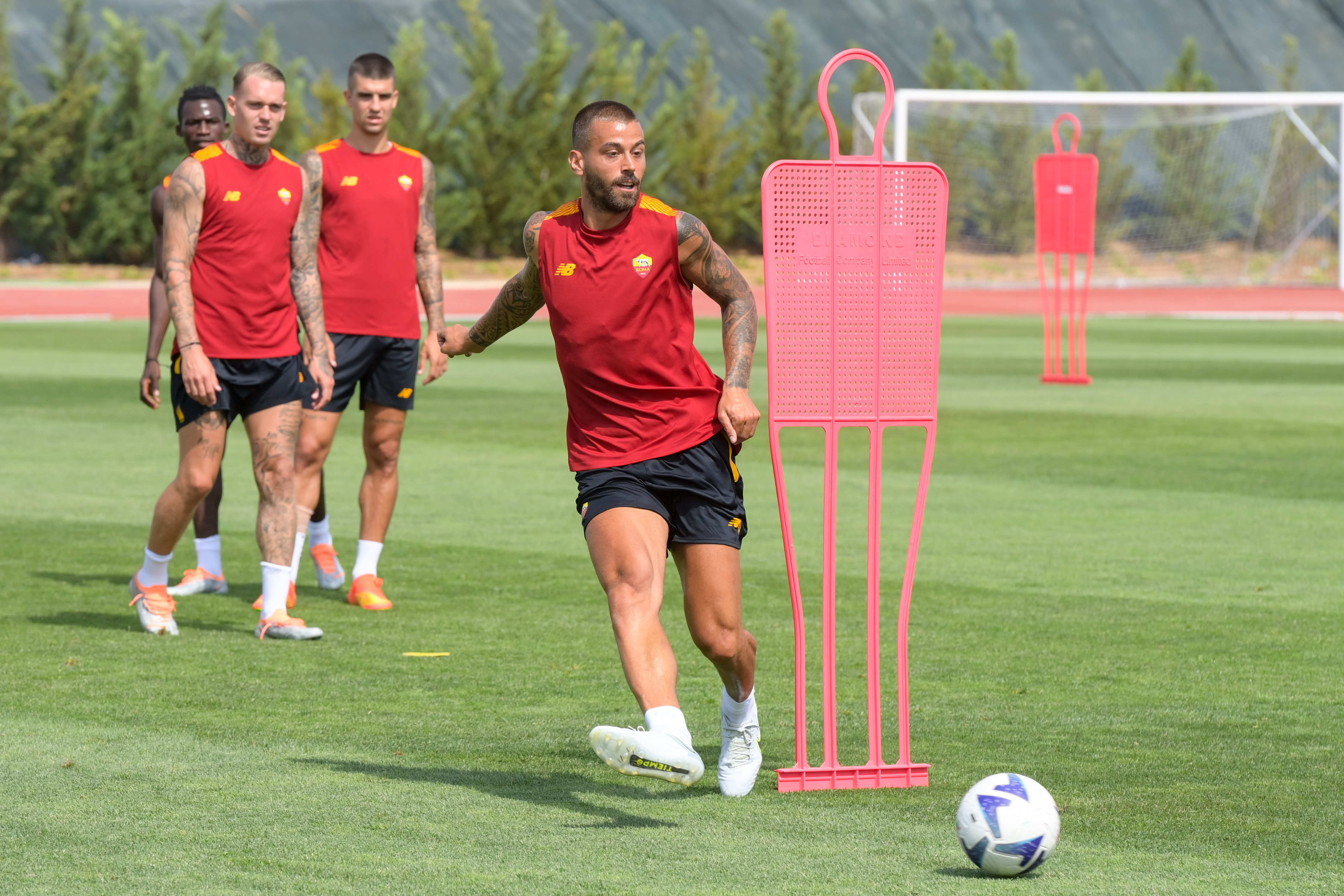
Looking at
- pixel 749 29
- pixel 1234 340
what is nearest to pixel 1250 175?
pixel 1234 340

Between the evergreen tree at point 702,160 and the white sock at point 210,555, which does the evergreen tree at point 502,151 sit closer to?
the evergreen tree at point 702,160

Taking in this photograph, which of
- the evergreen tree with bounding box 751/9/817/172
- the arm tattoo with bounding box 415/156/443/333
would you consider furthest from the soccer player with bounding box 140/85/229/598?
the evergreen tree with bounding box 751/9/817/172

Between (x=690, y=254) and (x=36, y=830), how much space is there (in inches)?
92.5

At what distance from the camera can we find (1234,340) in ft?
104

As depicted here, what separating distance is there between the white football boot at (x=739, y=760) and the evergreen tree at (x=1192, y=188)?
47.5 meters

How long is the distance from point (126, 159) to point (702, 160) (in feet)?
48.4

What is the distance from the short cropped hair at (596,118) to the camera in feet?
18.2

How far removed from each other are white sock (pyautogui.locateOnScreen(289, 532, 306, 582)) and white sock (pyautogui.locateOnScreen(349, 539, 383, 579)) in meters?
0.26

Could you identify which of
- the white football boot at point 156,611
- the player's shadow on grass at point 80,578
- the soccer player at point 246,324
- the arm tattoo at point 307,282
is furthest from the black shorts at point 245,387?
the player's shadow on grass at point 80,578

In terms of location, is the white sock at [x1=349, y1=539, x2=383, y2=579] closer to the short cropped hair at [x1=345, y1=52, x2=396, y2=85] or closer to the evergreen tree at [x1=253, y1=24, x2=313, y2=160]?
the short cropped hair at [x1=345, y1=52, x2=396, y2=85]

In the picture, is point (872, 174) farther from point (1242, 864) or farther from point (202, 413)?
point (202, 413)

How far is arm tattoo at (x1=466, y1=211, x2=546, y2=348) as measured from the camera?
5.81 m

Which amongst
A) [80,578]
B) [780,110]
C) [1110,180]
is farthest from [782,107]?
[80,578]

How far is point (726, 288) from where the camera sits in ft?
19.2
